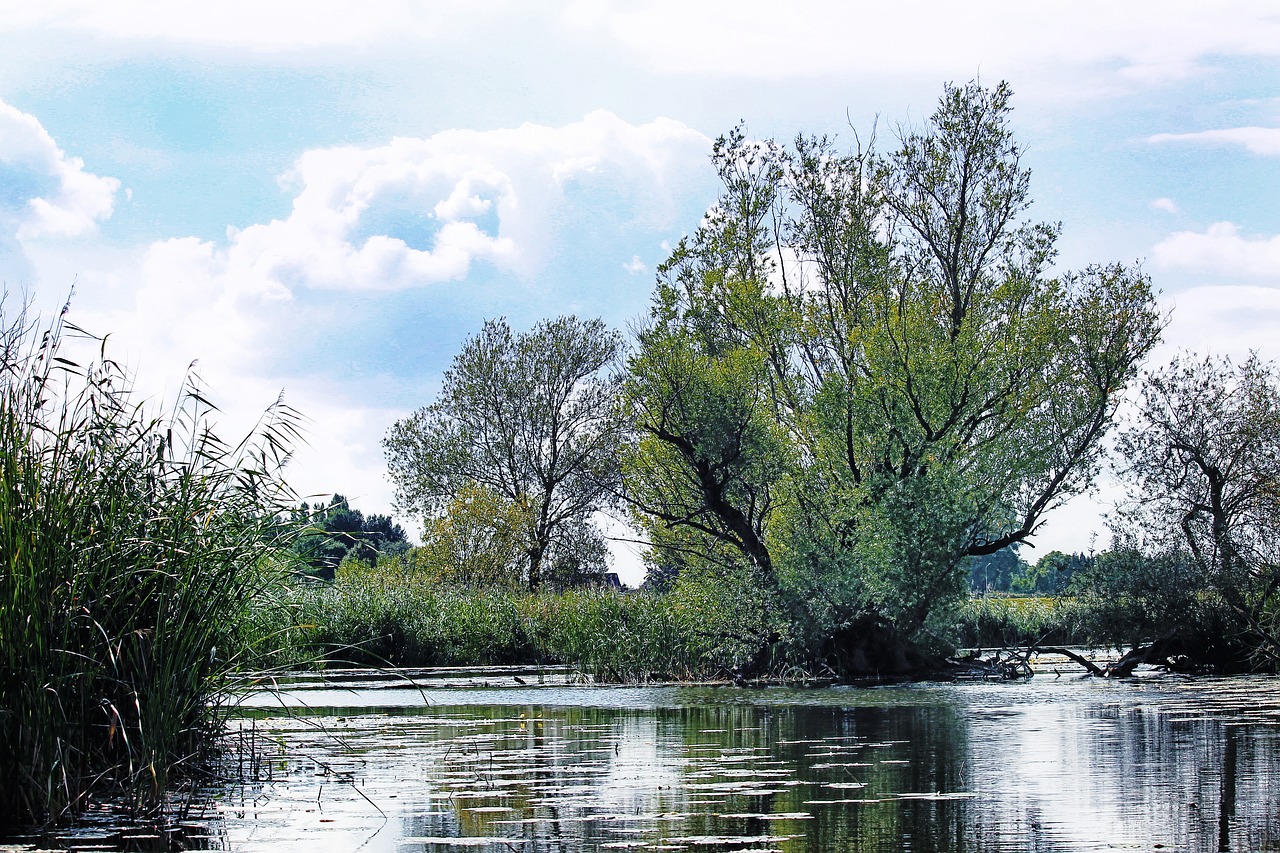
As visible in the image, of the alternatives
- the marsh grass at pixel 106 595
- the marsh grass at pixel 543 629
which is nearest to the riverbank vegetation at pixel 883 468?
the marsh grass at pixel 543 629

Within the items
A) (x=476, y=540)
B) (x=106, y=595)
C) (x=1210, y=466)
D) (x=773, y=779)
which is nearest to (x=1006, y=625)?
(x=1210, y=466)

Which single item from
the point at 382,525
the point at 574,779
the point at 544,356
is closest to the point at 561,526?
the point at 544,356

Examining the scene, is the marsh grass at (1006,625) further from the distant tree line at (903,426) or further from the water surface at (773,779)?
the water surface at (773,779)

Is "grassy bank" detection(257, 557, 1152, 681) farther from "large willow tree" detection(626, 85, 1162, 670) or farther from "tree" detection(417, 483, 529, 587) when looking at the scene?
"tree" detection(417, 483, 529, 587)

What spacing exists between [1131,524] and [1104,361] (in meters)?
4.50

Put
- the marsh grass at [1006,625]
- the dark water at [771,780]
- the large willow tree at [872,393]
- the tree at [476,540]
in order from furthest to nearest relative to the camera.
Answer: the tree at [476,540] → the marsh grass at [1006,625] → the large willow tree at [872,393] → the dark water at [771,780]

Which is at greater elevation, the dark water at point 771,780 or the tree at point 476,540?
the tree at point 476,540

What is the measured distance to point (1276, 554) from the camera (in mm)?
29438

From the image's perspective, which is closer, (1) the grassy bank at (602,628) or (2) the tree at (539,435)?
(1) the grassy bank at (602,628)

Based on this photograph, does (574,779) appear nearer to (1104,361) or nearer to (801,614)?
(801,614)

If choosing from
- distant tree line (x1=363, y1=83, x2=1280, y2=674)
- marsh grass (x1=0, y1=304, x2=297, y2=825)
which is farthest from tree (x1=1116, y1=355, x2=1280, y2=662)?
marsh grass (x1=0, y1=304, x2=297, y2=825)

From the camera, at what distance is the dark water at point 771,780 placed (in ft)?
26.0

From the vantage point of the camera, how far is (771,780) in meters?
10.7

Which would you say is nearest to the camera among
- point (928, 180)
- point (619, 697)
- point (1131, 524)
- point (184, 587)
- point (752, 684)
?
point (184, 587)
